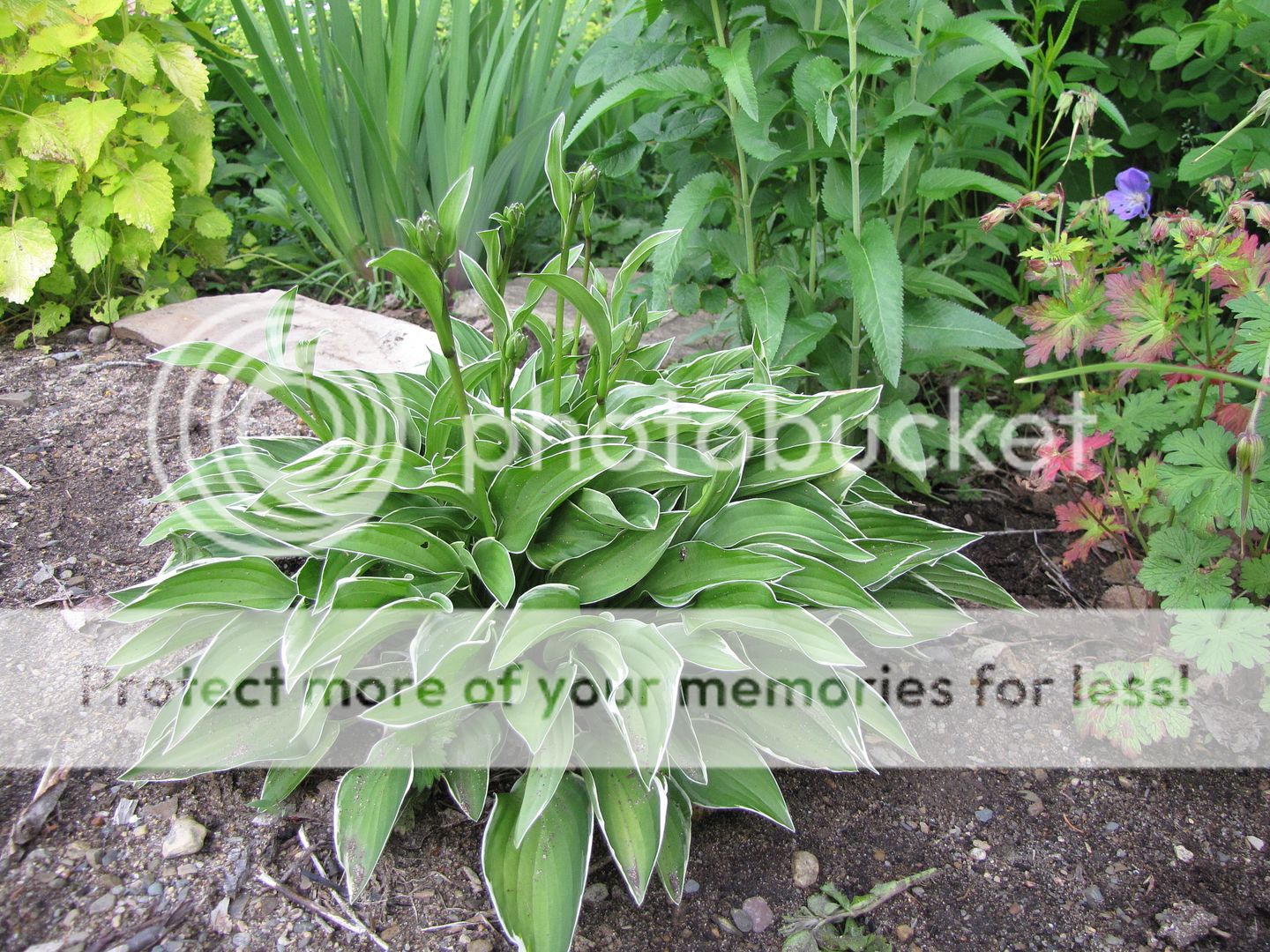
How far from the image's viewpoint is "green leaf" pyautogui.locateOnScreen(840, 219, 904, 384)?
6.04 ft

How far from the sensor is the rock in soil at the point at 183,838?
146 centimetres

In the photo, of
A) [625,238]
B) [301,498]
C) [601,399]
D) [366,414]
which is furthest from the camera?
[625,238]

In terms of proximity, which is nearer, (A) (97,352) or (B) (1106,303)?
(B) (1106,303)

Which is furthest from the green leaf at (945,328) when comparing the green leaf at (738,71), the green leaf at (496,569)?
the green leaf at (496,569)

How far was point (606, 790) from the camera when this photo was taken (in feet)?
4.79

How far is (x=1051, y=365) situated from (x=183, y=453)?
229cm

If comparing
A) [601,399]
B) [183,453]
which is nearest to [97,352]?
[183,453]

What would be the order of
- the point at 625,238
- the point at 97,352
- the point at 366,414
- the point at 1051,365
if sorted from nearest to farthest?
the point at 366,414 → the point at 1051,365 → the point at 97,352 → the point at 625,238

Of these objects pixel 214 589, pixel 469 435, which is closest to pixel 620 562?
pixel 469 435

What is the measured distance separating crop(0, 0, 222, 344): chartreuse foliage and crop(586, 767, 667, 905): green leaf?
2112 millimetres

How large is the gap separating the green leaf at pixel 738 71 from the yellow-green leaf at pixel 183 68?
62.2 inches

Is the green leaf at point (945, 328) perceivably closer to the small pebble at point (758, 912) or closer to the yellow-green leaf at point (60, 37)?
the small pebble at point (758, 912)

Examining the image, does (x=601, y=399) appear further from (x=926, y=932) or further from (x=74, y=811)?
(x=74, y=811)

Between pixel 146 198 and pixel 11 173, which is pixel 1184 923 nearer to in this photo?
pixel 146 198
